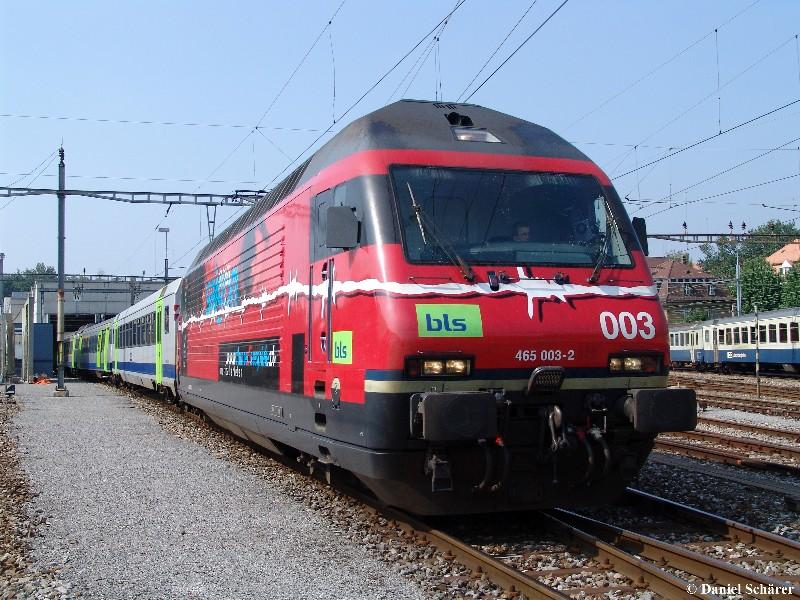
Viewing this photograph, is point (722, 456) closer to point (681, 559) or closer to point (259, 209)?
point (681, 559)

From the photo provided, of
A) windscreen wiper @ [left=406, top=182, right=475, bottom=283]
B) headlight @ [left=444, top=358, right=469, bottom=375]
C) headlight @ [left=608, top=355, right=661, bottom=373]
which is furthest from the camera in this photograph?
headlight @ [left=608, top=355, right=661, bottom=373]

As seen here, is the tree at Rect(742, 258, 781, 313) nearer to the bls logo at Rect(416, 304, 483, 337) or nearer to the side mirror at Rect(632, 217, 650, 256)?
the side mirror at Rect(632, 217, 650, 256)

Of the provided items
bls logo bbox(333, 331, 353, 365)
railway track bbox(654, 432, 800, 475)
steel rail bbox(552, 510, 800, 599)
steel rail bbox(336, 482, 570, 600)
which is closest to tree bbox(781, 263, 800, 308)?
→ railway track bbox(654, 432, 800, 475)

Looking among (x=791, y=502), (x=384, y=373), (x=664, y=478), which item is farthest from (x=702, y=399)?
(x=384, y=373)

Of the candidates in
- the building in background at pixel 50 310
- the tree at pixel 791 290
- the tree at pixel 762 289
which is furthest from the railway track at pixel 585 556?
the tree at pixel 762 289

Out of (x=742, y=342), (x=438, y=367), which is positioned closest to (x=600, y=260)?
(x=438, y=367)

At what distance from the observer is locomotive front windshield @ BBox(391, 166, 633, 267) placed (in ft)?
22.0

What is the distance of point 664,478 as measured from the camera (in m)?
9.55

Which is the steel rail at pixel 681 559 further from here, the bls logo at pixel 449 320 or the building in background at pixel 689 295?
the building in background at pixel 689 295

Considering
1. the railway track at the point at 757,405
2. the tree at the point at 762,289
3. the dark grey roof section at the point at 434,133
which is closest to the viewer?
the dark grey roof section at the point at 434,133

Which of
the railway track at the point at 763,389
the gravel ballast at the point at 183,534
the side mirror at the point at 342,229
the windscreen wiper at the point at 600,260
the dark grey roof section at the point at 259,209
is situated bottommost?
the gravel ballast at the point at 183,534

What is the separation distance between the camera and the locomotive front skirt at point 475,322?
622 centimetres

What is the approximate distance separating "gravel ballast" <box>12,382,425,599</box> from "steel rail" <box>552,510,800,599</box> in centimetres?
169

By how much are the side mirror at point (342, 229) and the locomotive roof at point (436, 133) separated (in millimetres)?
590
